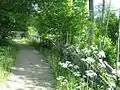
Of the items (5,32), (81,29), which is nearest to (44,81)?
(81,29)

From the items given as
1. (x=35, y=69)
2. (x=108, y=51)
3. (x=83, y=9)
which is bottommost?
(x=108, y=51)

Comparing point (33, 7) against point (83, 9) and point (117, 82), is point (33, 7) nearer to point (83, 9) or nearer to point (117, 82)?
point (83, 9)

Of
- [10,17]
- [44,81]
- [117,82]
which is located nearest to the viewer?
[117,82]

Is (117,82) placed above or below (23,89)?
above

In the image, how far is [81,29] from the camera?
14.2 metres

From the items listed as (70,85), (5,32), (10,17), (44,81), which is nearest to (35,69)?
(44,81)

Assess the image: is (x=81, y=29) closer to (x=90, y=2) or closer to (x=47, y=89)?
(x=90, y=2)

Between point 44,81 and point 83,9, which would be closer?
point 44,81

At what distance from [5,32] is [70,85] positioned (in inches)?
611

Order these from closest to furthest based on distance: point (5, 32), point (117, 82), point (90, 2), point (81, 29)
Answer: point (117, 82) < point (81, 29) < point (90, 2) < point (5, 32)

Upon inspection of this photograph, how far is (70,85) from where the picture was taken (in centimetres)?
726

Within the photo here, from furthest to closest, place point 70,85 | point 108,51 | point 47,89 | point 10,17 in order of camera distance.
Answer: point 10,17 < point 108,51 < point 47,89 < point 70,85

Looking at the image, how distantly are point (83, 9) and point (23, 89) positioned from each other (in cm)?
788

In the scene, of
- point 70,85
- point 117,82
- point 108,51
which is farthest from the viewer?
point 108,51
